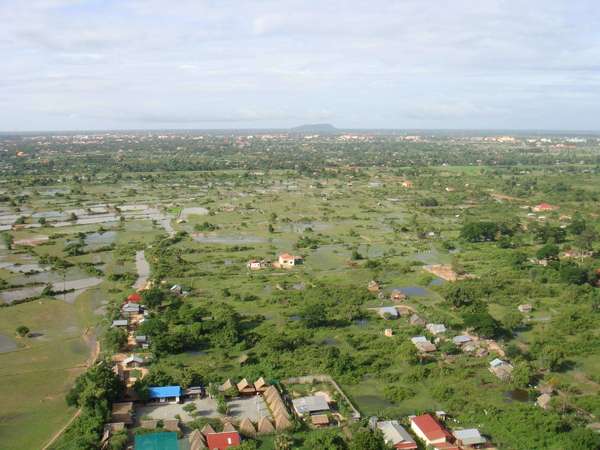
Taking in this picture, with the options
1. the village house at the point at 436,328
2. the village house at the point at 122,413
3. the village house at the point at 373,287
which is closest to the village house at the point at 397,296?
the village house at the point at 373,287

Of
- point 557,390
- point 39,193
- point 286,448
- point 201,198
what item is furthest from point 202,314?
point 39,193

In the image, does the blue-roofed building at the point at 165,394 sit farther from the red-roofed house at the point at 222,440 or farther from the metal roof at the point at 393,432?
the metal roof at the point at 393,432

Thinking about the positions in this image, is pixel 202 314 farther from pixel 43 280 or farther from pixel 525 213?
pixel 525 213

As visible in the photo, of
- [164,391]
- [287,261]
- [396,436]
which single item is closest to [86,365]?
[164,391]

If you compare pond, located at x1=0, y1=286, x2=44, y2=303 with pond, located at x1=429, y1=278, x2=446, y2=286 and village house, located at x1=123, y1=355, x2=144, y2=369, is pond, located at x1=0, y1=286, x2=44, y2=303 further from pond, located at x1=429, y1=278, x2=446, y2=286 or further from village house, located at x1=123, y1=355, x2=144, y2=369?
pond, located at x1=429, y1=278, x2=446, y2=286

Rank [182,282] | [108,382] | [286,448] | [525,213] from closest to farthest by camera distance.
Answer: [286,448] → [108,382] → [182,282] → [525,213]

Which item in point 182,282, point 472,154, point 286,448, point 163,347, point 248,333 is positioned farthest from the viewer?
point 472,154

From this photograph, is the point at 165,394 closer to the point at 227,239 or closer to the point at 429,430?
the point at 429,430

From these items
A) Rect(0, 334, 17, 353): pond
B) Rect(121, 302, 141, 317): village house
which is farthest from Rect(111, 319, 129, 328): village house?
Rect(0, 334, 17, 353): pond
